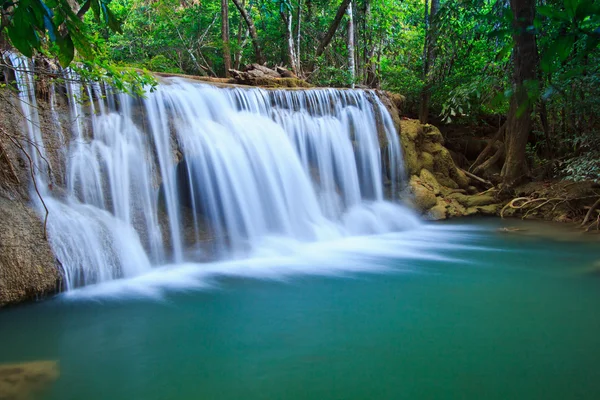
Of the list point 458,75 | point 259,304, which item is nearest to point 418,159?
point 458,75

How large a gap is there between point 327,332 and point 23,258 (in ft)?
10.7

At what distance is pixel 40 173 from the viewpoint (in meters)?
5.04

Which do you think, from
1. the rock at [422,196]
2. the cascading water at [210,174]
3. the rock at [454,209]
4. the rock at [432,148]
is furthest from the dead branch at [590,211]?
the rock at [432,148]

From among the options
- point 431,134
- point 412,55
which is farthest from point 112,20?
point 412,55

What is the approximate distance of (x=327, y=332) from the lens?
3662 millimetres

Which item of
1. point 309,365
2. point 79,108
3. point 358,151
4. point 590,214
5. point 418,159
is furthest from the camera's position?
point 418,159

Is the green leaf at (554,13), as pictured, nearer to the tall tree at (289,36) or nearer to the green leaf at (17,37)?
the green leaf at (17,37)

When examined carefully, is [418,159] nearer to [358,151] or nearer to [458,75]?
[358,151]

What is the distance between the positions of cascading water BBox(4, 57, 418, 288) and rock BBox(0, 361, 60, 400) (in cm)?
168

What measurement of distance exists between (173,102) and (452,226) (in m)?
5.80

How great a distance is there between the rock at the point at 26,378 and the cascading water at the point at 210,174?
168 cm

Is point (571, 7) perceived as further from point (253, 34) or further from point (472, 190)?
point (253, 34)

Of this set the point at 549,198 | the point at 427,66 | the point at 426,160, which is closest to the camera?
the point at 549,198

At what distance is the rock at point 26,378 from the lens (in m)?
2.74
